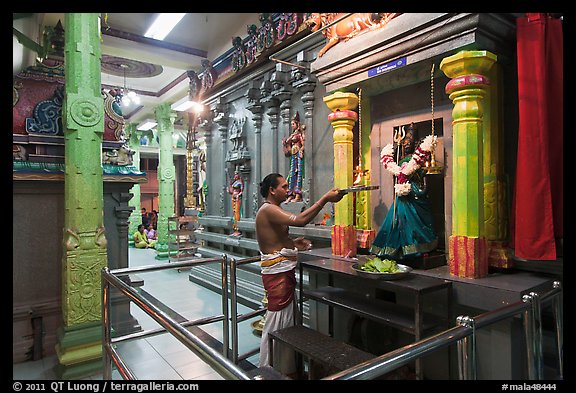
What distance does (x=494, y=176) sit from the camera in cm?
296

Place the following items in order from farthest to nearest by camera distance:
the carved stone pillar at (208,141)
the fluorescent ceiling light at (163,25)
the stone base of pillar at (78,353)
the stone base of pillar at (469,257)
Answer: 1. the carved stone pillar at (208,141)
2. the fluorescent ceiling light at (163,25)
3. the stone base of pillar at (78,353)
4. the stone base of pillar at (469,257)

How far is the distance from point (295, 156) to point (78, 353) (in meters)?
3.58

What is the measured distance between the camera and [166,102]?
38.4 ft

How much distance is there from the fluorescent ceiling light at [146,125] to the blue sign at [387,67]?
12.5 metres

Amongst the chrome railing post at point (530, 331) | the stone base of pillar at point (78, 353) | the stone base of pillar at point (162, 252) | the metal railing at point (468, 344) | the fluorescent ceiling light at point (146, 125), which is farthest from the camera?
the fluorescent ceiling light at point (146, 125)

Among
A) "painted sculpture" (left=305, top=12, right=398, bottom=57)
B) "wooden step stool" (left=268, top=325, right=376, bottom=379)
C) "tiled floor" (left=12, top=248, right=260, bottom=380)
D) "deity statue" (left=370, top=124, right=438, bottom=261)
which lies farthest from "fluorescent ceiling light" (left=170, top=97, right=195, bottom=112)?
"wooden step stool" (left=268, top=325, right=376, bottom=379)

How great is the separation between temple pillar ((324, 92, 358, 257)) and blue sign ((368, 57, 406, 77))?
43 centimetres

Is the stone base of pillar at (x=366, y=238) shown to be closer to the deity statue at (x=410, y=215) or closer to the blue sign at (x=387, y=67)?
the deity statue at (x=410, y=215)

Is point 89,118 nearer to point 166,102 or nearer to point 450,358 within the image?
point 450,358

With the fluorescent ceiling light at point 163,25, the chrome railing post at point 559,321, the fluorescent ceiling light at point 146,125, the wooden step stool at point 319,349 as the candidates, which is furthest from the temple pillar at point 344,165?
the fluorescent ceiling light at point 146,125

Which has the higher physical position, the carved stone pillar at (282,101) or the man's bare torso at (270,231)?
the carved stone pillar at (282,101)

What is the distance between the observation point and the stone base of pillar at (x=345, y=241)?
3713 millimetres

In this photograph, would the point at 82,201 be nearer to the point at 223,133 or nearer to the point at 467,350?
the point at 467,350
